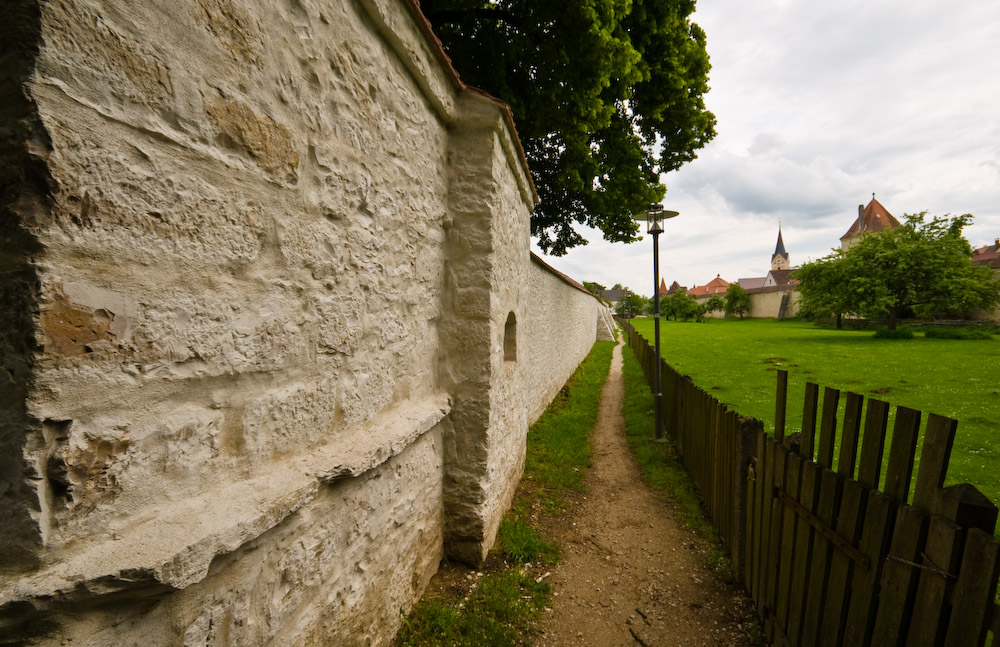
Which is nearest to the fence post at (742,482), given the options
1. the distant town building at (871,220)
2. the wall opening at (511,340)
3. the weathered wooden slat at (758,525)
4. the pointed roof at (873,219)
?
the weathered wooden slat at (758,525)

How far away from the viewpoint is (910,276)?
68.9ft

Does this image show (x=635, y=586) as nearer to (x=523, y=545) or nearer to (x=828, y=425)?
(x=523, y=545)

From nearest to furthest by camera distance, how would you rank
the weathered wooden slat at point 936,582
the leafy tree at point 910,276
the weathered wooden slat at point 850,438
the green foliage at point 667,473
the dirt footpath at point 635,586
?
the weathered wooden slat at point 936,582 < the weathered wooden slat at point 850,438 < the dirt footpath at point 635,586 < the green foliage at point 667,473 < the leafy tree at point 910,276

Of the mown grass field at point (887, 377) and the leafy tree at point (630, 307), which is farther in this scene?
the leafy tree at point (630, 307)

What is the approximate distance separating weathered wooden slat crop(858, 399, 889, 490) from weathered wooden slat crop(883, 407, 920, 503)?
4.0 inches

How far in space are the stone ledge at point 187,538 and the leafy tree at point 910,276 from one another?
26.1m

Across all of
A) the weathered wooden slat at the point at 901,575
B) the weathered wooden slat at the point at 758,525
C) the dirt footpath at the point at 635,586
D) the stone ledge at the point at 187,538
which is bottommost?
the dirt footpath at the point at 635,586

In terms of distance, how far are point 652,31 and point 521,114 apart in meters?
2.71

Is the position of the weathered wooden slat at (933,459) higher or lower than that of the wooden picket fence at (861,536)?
higher

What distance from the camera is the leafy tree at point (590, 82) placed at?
567 cm

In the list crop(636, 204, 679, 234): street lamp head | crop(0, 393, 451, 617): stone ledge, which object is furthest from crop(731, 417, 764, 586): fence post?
crop(636, 204, 679, 234): street lamp head

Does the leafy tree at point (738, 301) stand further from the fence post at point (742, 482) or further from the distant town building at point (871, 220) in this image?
the fence post at point (742, 482)

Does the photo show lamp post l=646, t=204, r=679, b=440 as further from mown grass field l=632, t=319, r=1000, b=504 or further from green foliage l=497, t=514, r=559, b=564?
green foliage l=497, t=514, r=559, b=564

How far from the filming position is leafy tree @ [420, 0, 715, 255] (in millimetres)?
5668
